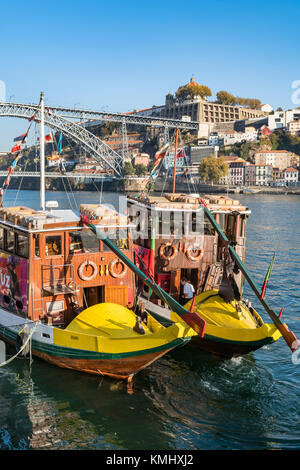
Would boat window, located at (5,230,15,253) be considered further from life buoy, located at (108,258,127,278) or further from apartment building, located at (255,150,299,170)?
apartment building, located at (255,150,299,170)

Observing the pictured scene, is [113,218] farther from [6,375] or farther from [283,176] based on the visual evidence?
[283,176]

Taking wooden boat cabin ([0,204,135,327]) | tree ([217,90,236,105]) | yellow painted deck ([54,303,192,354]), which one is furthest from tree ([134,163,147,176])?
yellow painted deck ([54,303,192,354])

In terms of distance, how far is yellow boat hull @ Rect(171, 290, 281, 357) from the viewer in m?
9.59

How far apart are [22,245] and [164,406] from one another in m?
4.81

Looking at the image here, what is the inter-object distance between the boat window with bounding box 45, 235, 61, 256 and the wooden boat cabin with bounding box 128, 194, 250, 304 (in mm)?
2642

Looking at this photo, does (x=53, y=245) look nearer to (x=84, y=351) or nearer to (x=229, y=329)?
(x=84, y=351)

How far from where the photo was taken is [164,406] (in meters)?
8.73

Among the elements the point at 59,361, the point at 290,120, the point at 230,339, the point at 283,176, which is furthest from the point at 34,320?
the point at 290,120

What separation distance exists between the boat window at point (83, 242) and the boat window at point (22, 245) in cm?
102

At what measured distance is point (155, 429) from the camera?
7941 millimetres

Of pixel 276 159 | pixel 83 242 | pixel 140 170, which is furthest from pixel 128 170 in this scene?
pixel 83 242

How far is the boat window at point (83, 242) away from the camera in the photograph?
10.4 meters

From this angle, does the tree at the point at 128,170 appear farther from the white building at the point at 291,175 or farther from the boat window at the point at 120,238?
the boat window at the point at 120,238

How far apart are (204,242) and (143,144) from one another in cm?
12222
